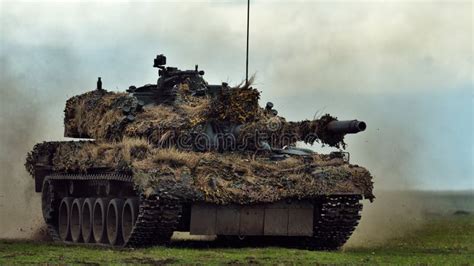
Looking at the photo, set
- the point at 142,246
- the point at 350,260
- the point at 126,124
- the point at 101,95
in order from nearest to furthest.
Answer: the point at 350,260 < the point at 142,246 < the point at 126,124 < the point at 101,95

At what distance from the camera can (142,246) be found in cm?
2930

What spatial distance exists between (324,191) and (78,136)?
9105 mm

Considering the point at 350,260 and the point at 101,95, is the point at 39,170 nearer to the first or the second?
the point at 101,95

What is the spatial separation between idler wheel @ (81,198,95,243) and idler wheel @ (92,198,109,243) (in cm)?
18

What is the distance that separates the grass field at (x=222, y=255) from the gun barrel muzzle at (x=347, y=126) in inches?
109

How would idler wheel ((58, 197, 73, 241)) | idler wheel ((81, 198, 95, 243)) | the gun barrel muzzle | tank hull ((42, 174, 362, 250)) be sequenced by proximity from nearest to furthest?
tank hull ((42, 174, 362, 250)) → the gun barrel muzzle → idler wheel ((81, 198, 95, 243)) → idler wheel ((58, 197, 73, 241))

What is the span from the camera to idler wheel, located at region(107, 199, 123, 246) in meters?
31.1

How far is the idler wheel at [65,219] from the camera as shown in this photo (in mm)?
34625

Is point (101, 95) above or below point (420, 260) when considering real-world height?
above

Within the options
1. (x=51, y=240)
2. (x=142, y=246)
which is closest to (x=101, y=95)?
(x=51, y=240)

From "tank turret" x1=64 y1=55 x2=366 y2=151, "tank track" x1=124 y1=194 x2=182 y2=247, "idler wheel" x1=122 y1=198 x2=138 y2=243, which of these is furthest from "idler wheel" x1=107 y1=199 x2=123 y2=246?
"tank track" x1=124 y1=194 x2=182 y2=247

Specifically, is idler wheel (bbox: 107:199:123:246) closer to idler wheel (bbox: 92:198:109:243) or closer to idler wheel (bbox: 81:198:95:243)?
idler wheel (bbox: 92:198:109:243)

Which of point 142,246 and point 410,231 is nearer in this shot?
point 142,246

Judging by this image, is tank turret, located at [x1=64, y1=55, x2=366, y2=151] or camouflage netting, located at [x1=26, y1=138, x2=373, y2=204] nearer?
camouflage netting, located at [x1=26, y1=138, x2=373, y2=204]
